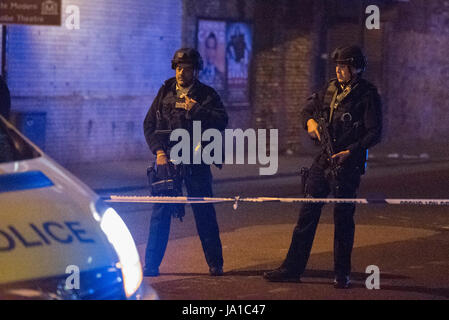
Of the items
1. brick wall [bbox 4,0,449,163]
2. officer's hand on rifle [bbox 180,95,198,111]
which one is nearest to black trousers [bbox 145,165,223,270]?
officer's hand on rifle [bbox 180,95,198,111]

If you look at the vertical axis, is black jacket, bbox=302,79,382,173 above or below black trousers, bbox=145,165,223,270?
above

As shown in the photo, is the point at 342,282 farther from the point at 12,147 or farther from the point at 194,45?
the point at 194,45

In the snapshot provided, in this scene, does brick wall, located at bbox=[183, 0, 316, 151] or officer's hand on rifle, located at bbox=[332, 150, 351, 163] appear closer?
officer's hand on rifle, located at bbox=[332, 150, 351, 163]

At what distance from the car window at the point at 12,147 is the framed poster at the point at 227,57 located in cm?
1657

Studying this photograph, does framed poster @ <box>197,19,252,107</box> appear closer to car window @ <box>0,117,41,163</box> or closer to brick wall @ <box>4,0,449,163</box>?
brick wall @ <box>4,0,449,163</box>

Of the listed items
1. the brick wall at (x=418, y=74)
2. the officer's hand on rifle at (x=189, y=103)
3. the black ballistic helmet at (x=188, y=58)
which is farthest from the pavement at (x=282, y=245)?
the brick wall at (x=418, y=74)

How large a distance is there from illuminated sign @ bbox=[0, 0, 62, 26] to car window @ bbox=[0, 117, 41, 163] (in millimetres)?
11160

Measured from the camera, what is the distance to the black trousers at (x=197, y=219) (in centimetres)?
811

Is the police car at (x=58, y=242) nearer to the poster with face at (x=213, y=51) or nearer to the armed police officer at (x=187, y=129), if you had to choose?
the armed police officer at (x=187, y=129)

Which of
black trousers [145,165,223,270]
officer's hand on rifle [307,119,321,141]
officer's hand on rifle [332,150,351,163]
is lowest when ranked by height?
black trousers [145,165,223,270]

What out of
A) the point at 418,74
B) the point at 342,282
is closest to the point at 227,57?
the point at 418,74

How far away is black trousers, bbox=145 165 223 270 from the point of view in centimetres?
811

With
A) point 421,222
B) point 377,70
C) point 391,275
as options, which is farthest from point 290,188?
point 377,70

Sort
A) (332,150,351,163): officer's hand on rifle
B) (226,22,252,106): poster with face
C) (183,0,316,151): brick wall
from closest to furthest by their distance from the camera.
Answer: (332,150,351,163): officer's hand on rifle → (226,22,252,106): poster with face → (183,0,316,151): brick wall
